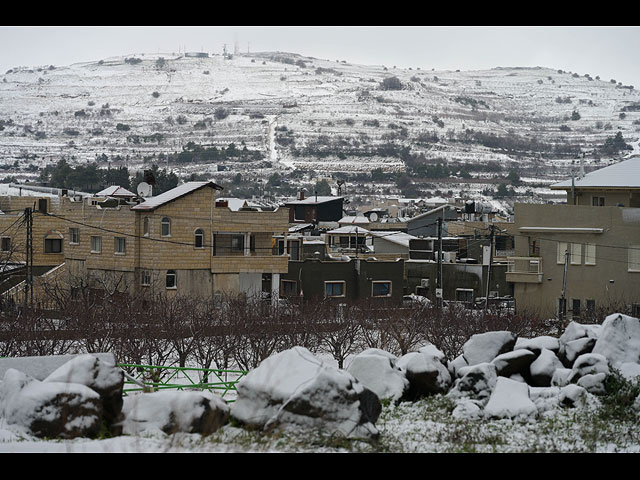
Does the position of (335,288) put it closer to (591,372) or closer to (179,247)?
(179,247)

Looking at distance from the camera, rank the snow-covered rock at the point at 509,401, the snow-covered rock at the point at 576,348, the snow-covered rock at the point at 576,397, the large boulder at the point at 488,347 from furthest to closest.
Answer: the large boulder at the point at 488,347
the snow-covered rock at the point at 576,348
the snow-covered rock at the point at 576,397
the snow-covered rock at the point at 509,401

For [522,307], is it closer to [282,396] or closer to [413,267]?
[413,267]

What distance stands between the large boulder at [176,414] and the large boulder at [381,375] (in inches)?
111

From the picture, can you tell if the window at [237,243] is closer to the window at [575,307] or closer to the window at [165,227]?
the window at [165,227]

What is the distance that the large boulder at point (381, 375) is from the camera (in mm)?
11625

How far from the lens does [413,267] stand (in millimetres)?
45094

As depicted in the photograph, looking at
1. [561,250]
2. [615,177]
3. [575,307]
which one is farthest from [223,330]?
[615,177]

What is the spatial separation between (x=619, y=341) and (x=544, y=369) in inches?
37.5

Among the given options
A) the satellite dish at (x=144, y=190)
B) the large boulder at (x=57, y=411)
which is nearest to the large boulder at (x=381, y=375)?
the large boulder at (x=57, y=411)

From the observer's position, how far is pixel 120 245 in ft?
123
